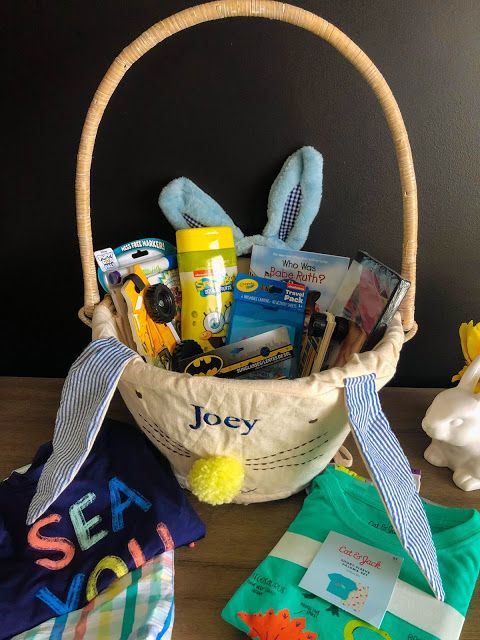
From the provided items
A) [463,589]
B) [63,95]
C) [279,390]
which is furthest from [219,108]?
[463,589]

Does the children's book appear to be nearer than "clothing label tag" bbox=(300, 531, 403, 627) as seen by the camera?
No

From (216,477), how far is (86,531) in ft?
0.57

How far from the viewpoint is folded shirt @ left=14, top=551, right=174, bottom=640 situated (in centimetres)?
50

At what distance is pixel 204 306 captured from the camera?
0.78 meters

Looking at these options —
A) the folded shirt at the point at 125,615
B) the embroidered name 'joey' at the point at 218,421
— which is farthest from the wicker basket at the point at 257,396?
the folded shirt at the point at 125,615

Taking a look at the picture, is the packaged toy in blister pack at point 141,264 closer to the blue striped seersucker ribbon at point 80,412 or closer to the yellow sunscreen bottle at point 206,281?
the yellow sunscreen bottle at point 206,281

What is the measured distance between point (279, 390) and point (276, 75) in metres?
0.47

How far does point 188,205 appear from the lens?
2.60ft

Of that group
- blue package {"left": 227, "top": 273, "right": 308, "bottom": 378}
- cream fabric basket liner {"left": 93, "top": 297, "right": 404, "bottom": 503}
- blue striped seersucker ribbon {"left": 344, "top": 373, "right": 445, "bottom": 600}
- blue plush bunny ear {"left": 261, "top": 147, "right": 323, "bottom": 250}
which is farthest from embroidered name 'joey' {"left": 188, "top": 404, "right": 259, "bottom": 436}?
blue plush bunny ear {"left": 261, "top": 147, "right": 323, "bottom": 250}

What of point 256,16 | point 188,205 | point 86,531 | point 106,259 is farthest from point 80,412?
point 256,16

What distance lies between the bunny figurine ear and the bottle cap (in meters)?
0.38

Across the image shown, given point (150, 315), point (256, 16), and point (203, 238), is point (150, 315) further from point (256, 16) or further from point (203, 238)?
point (256, 16)

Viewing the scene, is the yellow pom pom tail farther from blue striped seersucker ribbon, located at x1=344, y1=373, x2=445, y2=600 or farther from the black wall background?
the black wall background

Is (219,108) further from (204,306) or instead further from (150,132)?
(204,306)
